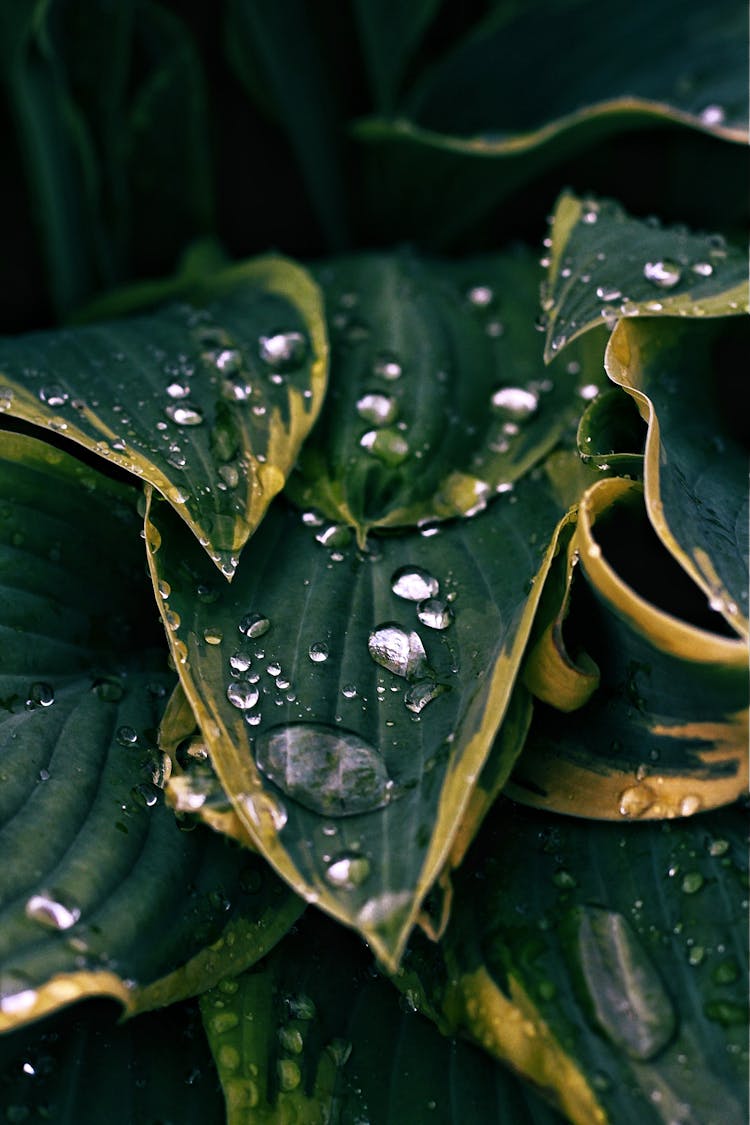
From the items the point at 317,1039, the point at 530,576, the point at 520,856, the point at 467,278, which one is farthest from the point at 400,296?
the point at 317,1039

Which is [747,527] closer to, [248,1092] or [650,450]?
[650,450]

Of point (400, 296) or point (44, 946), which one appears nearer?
point (44, 946)

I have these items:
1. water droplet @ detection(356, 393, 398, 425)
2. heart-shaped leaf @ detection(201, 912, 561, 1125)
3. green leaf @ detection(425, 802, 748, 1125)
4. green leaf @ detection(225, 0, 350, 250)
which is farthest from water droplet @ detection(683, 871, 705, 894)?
green leaf @ detection(225, 0, 350, 250)

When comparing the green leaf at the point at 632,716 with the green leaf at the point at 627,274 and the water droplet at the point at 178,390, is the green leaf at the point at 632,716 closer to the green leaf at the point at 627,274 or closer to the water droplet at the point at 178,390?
the green leaf at the point at 627,274

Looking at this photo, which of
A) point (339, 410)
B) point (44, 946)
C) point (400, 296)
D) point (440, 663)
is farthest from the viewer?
point (400, 296)

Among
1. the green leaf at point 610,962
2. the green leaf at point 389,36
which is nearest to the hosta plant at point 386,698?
the green leaf at point 610,962

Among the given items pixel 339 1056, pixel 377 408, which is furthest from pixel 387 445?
pixel 339 1056

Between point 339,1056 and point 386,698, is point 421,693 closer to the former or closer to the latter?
point 386,698
